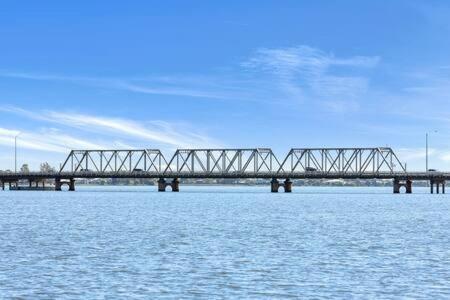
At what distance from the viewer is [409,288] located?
43.5 metres

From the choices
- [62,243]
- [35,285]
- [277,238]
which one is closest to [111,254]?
[62,243]

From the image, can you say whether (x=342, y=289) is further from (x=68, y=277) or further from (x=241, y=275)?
(x=68, y=277)

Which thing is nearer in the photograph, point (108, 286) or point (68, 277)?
point (108, 286)

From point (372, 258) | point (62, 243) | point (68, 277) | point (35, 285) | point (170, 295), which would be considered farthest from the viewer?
point (62, 243)

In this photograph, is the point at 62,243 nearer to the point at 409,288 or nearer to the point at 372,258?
the point at 372,258

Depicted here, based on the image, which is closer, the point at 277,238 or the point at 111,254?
the point at 111,254

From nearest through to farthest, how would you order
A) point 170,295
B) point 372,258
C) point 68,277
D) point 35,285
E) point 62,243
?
point 170,295, point 35,285, point 68,277, point 372,258, point 62,243

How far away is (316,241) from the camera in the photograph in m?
72.2

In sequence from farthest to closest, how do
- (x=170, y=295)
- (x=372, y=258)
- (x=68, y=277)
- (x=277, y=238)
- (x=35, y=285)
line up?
(x=277, y=238), (x=372, y=258), (x=68, y=277), (x=35, y=285), (x=170, y=295)

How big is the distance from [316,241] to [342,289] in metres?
29.2

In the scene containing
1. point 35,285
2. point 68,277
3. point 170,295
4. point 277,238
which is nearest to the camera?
point 170,295

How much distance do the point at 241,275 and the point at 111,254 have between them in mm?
14615

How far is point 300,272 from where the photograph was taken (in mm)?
49688

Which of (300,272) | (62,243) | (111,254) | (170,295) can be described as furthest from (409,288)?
(62,243)
